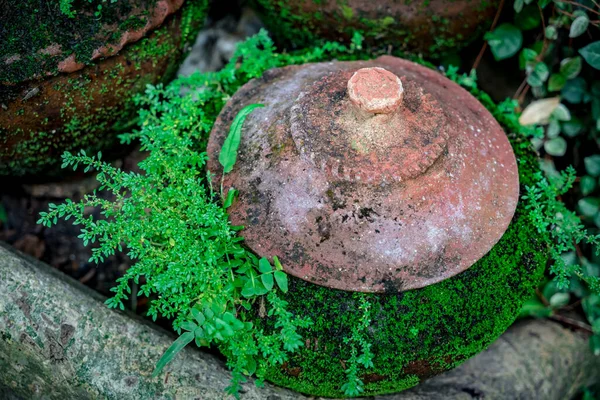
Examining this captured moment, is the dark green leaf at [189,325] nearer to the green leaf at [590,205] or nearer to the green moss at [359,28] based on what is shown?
the green moss at [359,28]

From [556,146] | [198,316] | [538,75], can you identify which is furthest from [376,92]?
[556,146]

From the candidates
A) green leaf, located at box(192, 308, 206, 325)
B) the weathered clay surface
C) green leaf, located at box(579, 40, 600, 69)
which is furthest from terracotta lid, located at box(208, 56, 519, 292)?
green leaf, located at box(579, 40, 600, 69)

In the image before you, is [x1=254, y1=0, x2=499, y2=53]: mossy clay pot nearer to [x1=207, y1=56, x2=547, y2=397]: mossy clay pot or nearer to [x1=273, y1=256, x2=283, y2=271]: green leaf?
[x1=207, y1=56, x2=547, y2=397]: mossy clay pot

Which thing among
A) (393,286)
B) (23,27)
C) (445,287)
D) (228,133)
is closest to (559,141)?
(445,287)

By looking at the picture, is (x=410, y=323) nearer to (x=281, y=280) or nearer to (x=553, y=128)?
(x=281, y=280)

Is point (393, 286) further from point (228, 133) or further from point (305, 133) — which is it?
point (228, 133)
